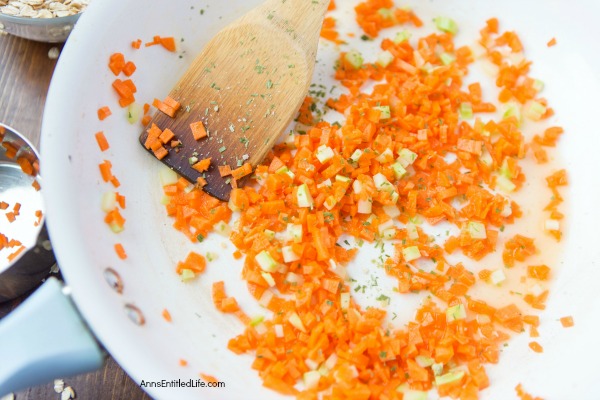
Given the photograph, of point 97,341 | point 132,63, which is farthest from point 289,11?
point 97,341

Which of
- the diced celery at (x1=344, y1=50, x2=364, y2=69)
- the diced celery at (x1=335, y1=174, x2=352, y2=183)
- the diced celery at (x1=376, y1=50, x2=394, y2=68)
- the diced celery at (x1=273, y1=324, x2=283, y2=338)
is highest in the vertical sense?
the diced celery at (x1=376, y1=50, x2=394, y2=68)

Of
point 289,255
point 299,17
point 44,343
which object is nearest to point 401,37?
point 299,17

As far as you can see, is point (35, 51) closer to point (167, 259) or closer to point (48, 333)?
point (167, 259)

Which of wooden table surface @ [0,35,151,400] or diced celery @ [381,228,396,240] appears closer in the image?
diced celery @ [381,228,396,240]

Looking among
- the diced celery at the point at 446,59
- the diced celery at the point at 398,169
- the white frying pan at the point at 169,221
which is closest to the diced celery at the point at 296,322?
the white frying pan at the point at 169,221

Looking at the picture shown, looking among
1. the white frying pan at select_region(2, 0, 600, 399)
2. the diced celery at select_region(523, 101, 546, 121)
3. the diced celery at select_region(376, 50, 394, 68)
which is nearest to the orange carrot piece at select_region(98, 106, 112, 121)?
the white frying pan at select_region(2, 0, 600, 399)

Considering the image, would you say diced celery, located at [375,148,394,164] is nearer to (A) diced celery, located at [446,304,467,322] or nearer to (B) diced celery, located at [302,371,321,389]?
(A) diced celery, located at [446,304,467,322]

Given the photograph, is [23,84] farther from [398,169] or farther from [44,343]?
[398,169]
